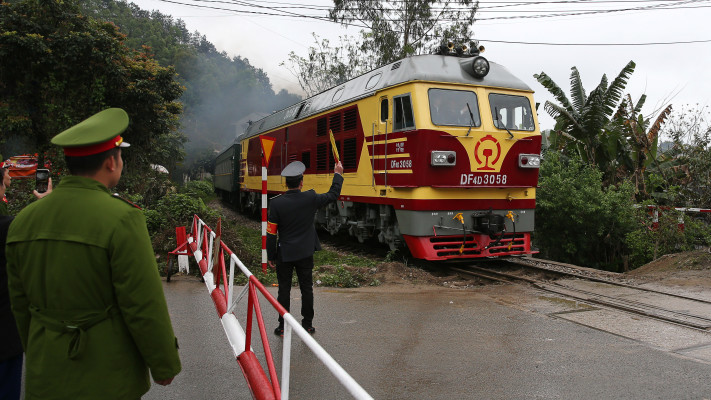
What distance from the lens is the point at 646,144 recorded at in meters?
14.2

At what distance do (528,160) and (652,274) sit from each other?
2.84 m

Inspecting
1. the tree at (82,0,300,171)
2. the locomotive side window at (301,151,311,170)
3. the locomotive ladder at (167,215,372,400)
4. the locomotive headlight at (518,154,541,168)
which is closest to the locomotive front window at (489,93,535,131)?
the locomotive headlight at (518,154,541,168)

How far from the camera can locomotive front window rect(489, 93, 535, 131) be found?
9.50 metres

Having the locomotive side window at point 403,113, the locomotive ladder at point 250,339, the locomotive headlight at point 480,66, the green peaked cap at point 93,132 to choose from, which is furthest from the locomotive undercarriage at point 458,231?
the green peaked cap at point 93,132

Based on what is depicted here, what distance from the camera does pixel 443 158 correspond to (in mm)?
8773

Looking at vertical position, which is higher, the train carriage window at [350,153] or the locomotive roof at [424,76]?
the locomotive roof at [424,76]

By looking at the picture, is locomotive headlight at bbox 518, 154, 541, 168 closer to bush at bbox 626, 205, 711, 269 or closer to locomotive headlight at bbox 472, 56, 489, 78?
locomotive headlight at bbox 472, 56, 489, 78

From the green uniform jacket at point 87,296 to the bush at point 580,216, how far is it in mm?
10774

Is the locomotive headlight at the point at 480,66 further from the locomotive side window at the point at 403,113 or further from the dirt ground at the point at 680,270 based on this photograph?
the dirt ground at the point at 680,270

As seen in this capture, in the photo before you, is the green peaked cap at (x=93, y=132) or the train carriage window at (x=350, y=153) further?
the train carriage window at (x=350, y=153)

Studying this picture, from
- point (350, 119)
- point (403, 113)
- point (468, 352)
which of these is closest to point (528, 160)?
point (403, 113)

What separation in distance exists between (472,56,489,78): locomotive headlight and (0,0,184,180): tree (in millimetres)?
13340

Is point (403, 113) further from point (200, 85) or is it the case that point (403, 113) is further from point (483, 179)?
point (200, 85)

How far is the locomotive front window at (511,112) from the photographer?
9.50 m
